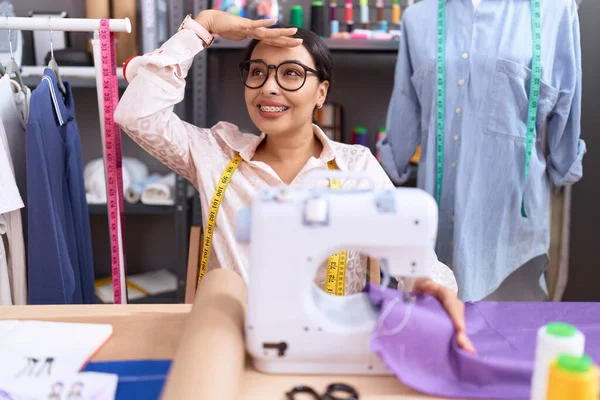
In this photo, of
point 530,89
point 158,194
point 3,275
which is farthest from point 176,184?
point 530,89

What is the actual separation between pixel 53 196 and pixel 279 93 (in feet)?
2.08

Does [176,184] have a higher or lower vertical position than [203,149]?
lower

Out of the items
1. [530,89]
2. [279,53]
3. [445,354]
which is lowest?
[445,354]

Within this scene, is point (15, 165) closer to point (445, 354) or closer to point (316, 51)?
point (316, 51)

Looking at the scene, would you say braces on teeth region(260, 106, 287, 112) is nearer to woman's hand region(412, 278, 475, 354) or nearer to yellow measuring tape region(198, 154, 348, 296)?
yellow measuring tape region(198, 154, 348, 296)

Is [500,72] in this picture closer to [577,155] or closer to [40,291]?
[577,155]

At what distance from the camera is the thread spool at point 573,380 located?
65 cm

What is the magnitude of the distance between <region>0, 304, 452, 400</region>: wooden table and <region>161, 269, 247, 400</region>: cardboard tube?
52mm

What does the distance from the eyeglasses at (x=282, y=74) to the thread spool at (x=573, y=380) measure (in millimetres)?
1022

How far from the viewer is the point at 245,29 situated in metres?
1.54

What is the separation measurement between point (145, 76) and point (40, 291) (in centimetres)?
61

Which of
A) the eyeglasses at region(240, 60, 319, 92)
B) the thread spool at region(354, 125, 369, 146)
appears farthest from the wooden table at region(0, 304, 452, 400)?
the thread spool at region(354, 125, 369, 146)

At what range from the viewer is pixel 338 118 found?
2678 mm

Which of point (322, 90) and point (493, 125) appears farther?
point (493, 125)
